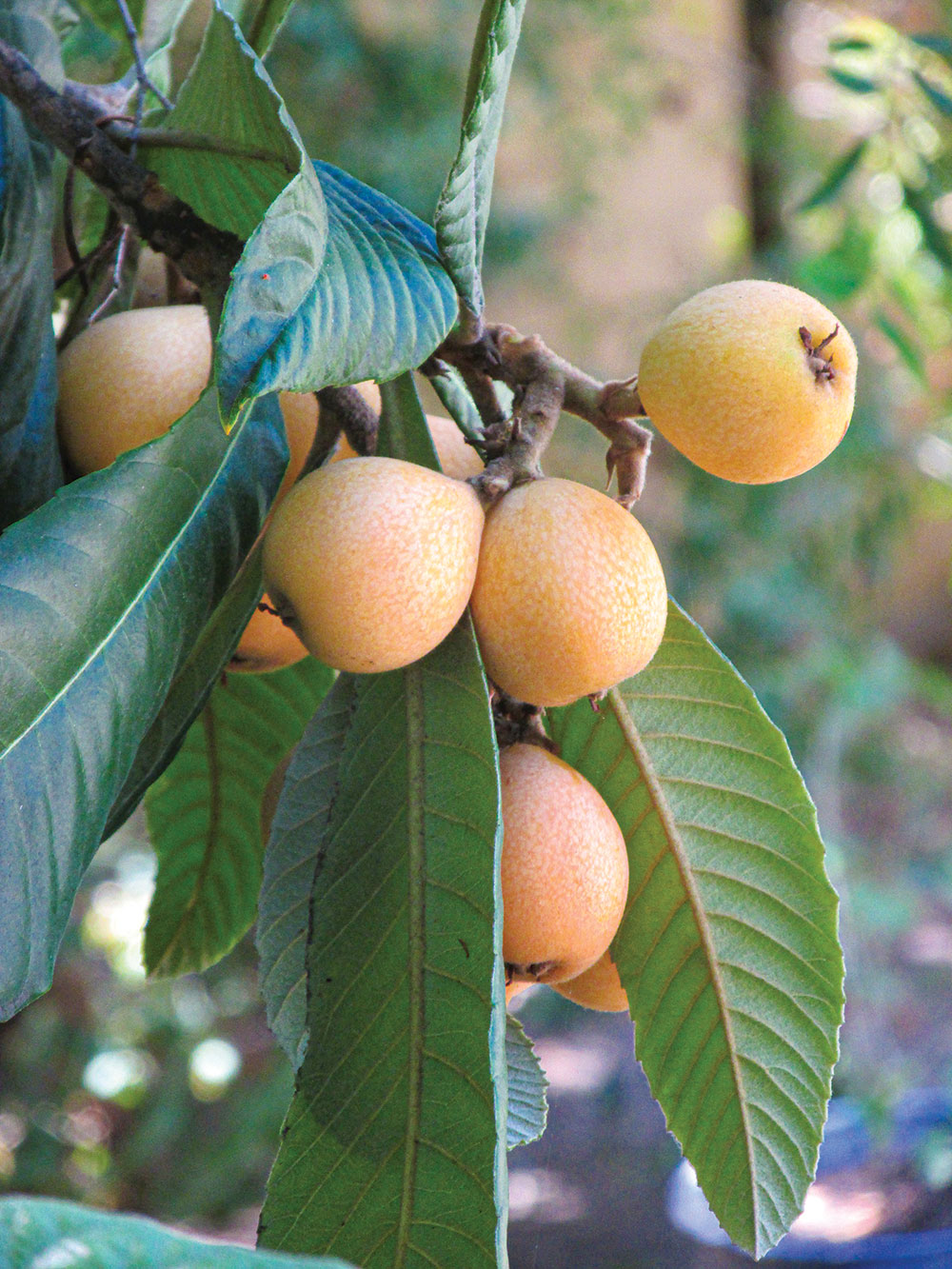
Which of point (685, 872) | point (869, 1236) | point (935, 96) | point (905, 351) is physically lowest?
point (869, 1236)

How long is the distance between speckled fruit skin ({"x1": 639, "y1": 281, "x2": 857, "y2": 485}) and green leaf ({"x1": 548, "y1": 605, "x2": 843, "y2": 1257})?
0.33 ft

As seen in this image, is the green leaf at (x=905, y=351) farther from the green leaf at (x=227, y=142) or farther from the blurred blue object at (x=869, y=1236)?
the blurred blue object at (x=869, y=1236)

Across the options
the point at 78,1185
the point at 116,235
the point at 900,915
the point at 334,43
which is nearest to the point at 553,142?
the point at 334,43

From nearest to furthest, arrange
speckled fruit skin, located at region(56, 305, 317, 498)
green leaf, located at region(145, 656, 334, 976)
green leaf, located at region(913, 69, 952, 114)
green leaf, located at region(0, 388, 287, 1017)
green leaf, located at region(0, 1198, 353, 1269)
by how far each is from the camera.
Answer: green leaf, located at region(0, 1198, 353, 1269), green leaf, located at region(0, 388, 287, 1017), speckled fruit skin, located at region(56, 305, 317, 498), green leaf, located at region(145, 656, 334, 976), green leaf, located at region(913, 69, 952, 114)

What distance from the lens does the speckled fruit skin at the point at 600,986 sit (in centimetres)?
49

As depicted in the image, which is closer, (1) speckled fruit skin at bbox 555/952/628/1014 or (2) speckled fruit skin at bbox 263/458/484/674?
(2) speckled fruit skin at bbox 263/458/484/674

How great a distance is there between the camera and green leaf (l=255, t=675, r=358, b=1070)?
454 millimetres

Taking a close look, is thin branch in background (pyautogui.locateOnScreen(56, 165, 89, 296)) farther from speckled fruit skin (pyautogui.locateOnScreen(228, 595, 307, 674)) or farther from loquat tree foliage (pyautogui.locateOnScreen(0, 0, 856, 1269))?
speckled fruit skin (pyautogui.locateOnScreen(228, 595, 307, 674))

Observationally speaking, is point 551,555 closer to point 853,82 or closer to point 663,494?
point 853,82

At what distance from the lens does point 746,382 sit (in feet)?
1.24

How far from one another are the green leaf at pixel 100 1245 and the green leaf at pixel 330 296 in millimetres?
181

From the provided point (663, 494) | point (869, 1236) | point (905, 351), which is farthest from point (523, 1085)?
point (663, 494)

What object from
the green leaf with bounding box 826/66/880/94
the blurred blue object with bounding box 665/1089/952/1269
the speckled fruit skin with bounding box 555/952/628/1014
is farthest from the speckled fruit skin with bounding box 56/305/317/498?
the blurred blue object with bounding box 665/1089/952/1269

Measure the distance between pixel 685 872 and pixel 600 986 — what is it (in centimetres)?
6
